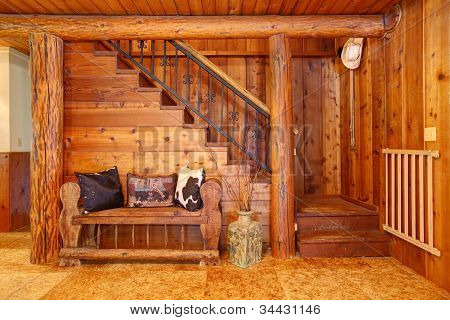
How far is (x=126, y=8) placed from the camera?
296 cm

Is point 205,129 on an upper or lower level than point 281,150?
upper

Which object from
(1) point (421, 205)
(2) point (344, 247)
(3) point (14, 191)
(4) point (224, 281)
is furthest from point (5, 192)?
(1) point (421, 205)

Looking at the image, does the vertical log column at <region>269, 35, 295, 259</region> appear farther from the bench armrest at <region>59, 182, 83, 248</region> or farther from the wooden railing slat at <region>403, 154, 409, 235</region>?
the bench armrest at <region>59, 182, 83, 248</region>

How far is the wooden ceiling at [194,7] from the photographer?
9.29 ft

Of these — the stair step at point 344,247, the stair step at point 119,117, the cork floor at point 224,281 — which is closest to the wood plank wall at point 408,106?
the stair step at point 344,247

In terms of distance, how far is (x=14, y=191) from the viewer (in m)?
4.18

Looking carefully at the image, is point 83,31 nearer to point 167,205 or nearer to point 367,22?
point 167,205

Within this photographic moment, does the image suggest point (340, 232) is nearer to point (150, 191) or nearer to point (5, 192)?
point (150, 191)

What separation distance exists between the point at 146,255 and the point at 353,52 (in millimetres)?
3158

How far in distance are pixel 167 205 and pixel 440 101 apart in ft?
8.26

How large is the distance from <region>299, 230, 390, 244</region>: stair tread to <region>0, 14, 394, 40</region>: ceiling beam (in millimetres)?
2017

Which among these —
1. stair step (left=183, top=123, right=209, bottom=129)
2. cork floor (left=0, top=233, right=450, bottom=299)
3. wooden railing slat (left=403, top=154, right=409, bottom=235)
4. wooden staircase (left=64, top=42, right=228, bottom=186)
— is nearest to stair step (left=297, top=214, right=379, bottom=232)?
cork floor (left=0, top=233, right=450, bottom=299)
